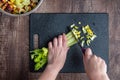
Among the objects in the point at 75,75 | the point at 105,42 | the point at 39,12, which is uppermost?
the point at 39,12

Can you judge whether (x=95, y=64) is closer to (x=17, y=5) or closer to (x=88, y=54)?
(x=88, y=54)

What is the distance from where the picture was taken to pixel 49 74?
1076 mm

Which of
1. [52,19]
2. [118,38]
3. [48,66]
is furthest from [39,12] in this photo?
[118,38]

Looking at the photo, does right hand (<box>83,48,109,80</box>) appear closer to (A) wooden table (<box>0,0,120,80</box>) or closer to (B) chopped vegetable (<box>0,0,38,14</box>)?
(A) wooden table (<box>0,0,120,80</box>)

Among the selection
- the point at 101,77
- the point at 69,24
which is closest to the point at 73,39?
the point at 69,24

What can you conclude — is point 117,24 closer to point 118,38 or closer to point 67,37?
point 118,38

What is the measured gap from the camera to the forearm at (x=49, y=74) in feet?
3.50

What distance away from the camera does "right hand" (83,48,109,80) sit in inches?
42.3

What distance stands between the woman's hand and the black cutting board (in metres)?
0.02

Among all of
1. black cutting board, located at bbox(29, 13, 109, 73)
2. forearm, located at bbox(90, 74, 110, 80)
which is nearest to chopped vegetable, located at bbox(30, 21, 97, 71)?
black cutting board, located at bbox(29, 13, 109, 73)

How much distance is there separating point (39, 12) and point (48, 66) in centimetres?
20

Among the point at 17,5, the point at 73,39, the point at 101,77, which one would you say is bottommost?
the point at 101,77

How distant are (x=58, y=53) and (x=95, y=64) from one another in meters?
0.14

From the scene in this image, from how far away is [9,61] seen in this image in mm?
1097
